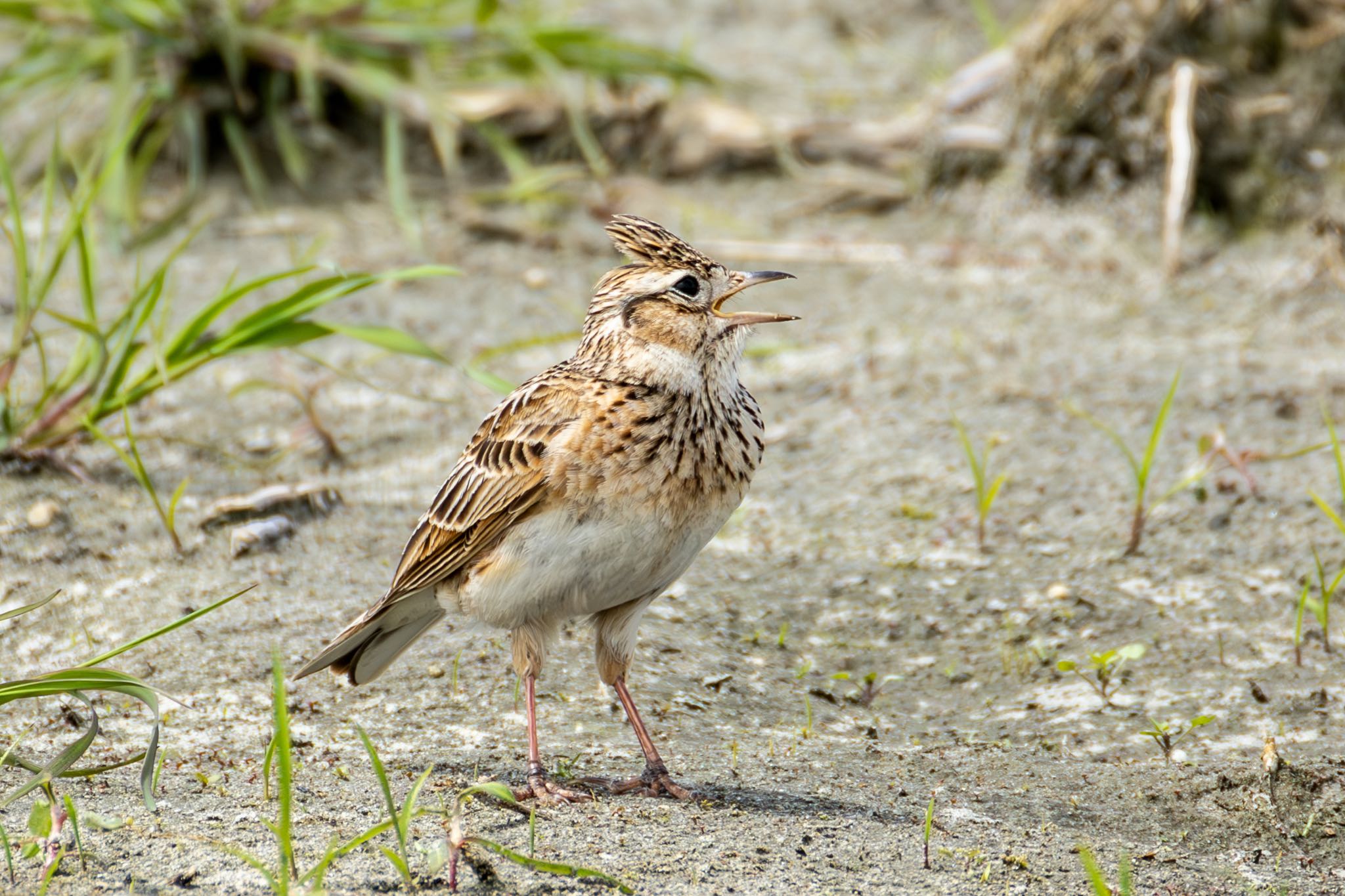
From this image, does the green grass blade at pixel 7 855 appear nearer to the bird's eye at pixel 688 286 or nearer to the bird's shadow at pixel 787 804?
the bird's shadow at pixel 787 804

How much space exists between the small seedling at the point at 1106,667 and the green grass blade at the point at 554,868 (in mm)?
1571

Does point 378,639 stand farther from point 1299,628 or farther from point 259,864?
point 1299,628

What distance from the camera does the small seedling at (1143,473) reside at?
171 inches

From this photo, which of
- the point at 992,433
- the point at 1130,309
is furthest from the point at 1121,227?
the point at 992,433

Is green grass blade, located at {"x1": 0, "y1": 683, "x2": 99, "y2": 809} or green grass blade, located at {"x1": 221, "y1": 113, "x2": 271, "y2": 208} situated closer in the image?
green grass blade, located at {"x1": 0, "y1": 683, "x2": 99, "y2": 809}

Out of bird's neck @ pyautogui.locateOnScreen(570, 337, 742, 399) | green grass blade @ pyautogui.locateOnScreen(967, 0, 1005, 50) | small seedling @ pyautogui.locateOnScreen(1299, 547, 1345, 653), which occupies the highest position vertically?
green grass blade @ pyautogui.locateOnScreen(967, 0, 1005, 50)

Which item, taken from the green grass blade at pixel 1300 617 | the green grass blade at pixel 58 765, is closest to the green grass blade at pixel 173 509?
the green grass blade at pixel 58 765

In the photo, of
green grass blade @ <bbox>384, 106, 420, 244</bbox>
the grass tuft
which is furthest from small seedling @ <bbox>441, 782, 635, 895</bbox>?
the grass tuft

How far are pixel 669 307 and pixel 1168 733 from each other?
1708 millimetres

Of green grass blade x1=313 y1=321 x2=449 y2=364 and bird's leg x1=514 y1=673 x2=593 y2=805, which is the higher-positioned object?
green grass blade x1=313 y1=321 x2=449 y2=364

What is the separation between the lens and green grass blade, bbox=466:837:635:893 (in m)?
2.88

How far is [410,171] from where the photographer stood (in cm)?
792

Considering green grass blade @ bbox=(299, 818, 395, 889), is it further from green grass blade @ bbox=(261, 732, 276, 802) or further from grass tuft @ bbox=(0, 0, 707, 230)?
grass tuft @ bbox=(0, 0, 707, 230)

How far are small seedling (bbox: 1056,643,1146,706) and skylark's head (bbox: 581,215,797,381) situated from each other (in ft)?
4.13
